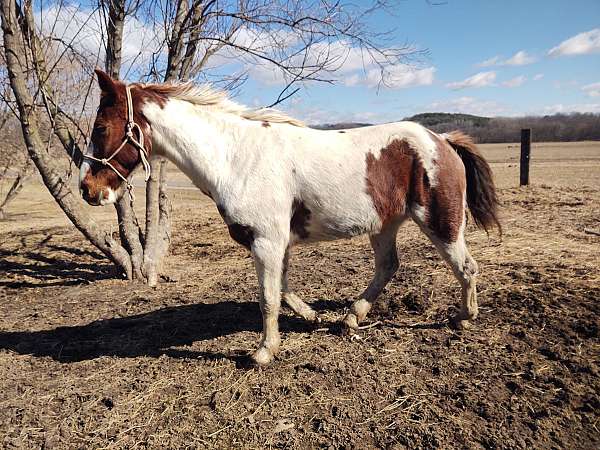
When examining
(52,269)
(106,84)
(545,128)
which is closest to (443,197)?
(106,84)

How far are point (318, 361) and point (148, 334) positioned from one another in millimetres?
1783

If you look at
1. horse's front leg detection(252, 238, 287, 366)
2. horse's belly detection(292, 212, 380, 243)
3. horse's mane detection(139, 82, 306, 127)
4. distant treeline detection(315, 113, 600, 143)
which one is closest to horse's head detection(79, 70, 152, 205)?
horse's mane detection(139, 82, 306, 127)

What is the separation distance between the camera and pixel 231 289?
5.35m

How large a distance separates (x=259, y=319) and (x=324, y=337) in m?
0.80

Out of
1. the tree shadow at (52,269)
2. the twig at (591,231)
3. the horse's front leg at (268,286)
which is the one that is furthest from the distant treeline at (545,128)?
the horse's front leg at (268,286)

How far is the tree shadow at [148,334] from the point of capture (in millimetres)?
3930

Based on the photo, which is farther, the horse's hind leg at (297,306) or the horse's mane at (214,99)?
the horse's hind leg at (297,306)

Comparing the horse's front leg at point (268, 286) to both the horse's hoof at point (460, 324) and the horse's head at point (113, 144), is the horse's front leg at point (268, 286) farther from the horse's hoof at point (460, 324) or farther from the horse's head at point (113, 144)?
the horse's hoof at point (460, 324)

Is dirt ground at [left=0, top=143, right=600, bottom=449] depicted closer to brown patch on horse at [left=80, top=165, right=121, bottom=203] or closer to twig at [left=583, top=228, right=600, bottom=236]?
twig at [left=583, top=228, right=600, bottom=236]

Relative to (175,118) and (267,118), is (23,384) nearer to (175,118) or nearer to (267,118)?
(175,118)

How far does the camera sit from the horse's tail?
13.0 feet

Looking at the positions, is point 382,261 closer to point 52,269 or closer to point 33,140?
point 33,140

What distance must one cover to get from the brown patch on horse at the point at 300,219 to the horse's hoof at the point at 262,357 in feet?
3.18

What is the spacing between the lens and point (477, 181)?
4.01 meters
